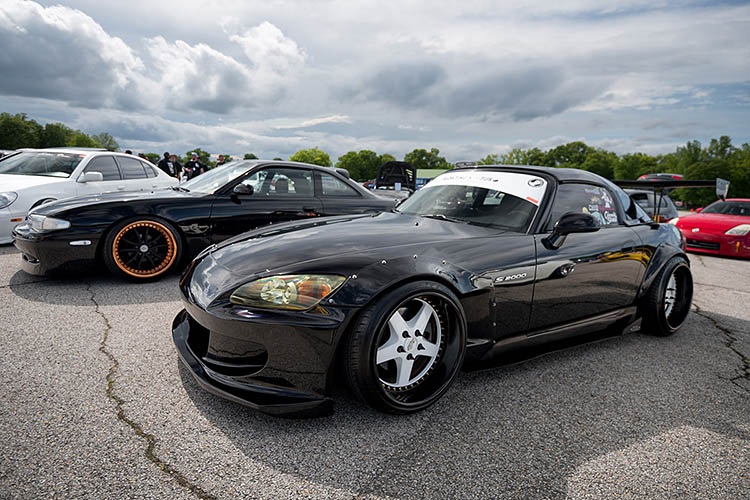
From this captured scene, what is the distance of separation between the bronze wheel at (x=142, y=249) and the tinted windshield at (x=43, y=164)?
3.32 m

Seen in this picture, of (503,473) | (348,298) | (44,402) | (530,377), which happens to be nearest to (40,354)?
(44,402)

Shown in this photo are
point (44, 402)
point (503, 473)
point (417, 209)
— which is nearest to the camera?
point (503, 473)

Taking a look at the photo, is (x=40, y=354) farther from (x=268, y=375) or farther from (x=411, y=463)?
(x=411, y=463)

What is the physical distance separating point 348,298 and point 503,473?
3.24 ft

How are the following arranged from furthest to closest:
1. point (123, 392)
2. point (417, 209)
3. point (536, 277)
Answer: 1. point (417, 209)
2. point (536, 277)
3. point (123, 392)

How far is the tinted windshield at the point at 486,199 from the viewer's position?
9.75 feet

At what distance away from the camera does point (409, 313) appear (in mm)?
2324

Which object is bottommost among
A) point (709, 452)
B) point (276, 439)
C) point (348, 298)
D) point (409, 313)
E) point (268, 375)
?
point (709, 452)

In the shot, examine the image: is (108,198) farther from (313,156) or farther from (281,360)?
(313,156)

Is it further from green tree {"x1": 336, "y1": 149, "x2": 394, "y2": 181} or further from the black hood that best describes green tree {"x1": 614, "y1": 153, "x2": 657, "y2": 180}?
the black hood

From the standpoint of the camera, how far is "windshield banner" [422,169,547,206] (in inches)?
121

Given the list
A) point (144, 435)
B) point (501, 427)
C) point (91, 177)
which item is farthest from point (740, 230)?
point (91, 177)

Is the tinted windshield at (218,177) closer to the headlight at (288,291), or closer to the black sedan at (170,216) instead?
the black sedan at (170,216)

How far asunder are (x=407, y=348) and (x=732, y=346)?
302 centimetres
